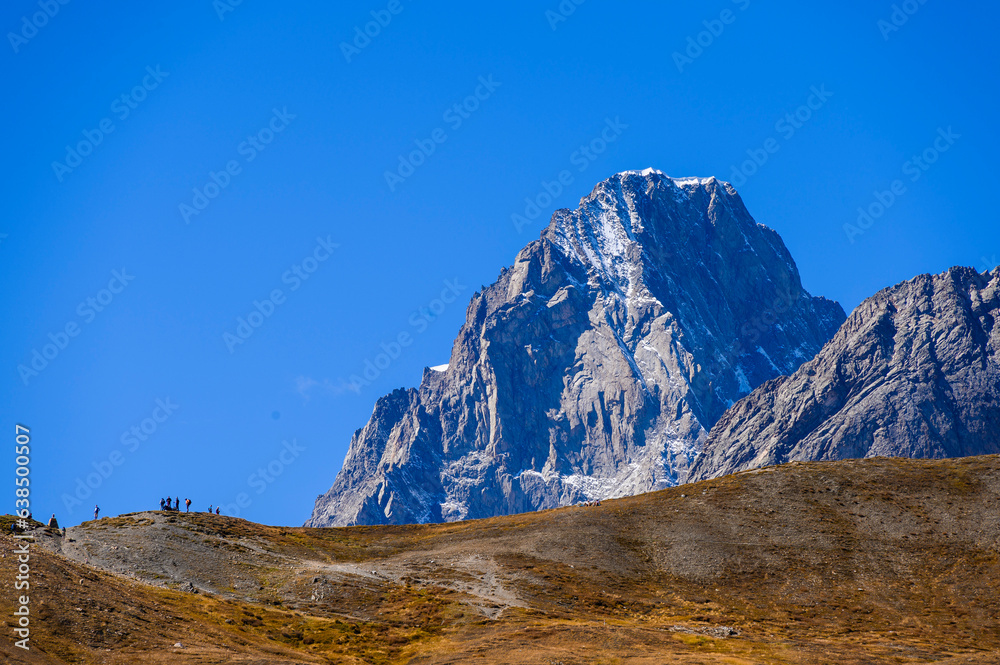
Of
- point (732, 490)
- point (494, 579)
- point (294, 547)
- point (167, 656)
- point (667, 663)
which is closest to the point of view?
point (167, 656)

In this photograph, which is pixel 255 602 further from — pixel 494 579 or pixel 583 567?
pixel 583 567

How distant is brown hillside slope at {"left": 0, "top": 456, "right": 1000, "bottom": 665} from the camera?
254 ft

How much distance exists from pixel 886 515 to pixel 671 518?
2480 centimetres

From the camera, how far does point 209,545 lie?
105m

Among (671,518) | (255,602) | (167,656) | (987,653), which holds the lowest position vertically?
(987,653)

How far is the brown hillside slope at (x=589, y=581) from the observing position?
254 feet

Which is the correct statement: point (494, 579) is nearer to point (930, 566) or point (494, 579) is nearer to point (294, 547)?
point (294, 547)

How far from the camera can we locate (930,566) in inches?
4060

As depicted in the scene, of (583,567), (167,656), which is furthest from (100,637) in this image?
(583,567)

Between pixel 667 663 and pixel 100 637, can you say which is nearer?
pixel 100 637

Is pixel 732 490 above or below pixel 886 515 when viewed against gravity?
above

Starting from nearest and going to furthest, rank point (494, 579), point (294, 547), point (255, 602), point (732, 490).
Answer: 1. point (255, 602)
2. point (494, 579)
3. point (294, 547)
4. point (732, 490)

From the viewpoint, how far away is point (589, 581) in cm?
10144

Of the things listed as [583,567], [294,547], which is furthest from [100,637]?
[583,567]
